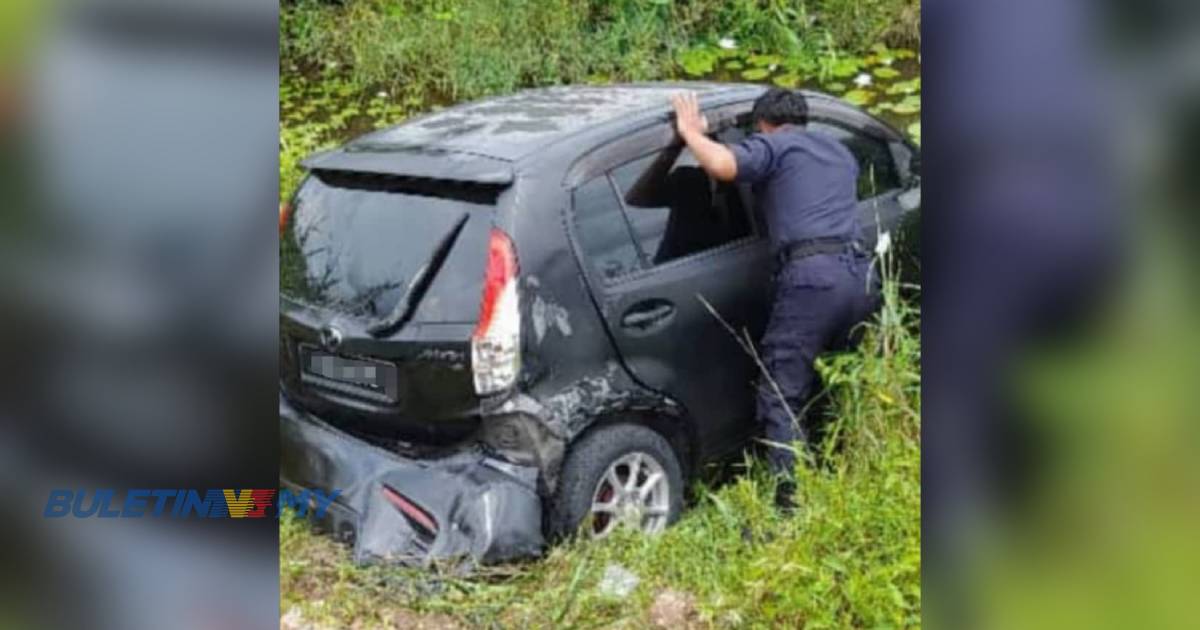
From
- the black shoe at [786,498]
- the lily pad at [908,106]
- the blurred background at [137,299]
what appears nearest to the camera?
the blurred background at [137,299]

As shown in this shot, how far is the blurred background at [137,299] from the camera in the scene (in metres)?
2.39

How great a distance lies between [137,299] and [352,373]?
1.39 feet

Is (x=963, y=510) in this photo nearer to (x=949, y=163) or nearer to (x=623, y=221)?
(x=949, y=163)

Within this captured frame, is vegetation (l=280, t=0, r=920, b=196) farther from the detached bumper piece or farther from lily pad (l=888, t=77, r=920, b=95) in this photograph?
the detached bumper piece

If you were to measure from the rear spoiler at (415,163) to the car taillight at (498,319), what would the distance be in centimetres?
12

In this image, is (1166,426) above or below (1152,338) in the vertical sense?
below

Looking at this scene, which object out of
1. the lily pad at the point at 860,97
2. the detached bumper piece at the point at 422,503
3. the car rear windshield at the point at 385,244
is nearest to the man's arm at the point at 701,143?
the lily pad at the point at 860,97

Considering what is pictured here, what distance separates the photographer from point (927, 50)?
97.1 inches

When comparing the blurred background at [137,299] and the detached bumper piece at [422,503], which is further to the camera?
the detached bumper piece at [422,503]

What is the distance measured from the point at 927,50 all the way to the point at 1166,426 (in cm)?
81

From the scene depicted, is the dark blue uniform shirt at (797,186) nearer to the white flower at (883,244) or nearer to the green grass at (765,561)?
the white flower at (883,244)

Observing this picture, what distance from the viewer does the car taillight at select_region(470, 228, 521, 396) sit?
253 centimetres

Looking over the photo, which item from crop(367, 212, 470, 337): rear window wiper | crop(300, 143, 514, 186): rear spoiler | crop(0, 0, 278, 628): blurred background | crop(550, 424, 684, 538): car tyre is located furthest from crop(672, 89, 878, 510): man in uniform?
crop(0, 0, 278, 628): blurred background

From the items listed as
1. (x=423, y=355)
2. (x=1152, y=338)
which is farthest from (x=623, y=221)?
(x=1152, y=338)
